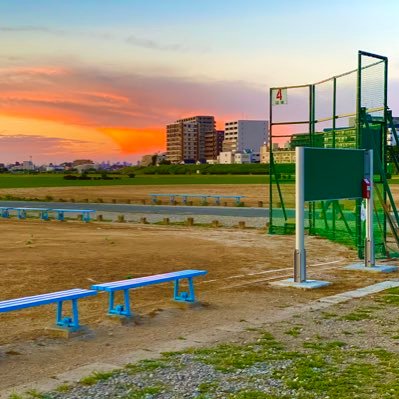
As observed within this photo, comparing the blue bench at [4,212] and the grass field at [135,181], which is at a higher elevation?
the grass field at [135,181]

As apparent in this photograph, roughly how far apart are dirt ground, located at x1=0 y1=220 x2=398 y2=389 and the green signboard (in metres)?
1.86

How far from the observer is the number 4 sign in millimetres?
23594

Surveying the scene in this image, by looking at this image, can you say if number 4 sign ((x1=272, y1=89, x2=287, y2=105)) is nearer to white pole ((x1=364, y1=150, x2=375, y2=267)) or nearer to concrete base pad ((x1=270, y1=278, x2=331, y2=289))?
white pole ((x1=364, y1=150, x2=375, y2=267))

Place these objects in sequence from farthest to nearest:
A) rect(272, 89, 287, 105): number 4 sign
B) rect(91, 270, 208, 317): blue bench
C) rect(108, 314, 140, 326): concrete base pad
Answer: rect(272, 89, 287, 105): number 4 sign, rect(91, 270, 208, 317): blue bench, rect(108, 314, 140, 326): concrete base pad

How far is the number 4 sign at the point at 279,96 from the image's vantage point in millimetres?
23594

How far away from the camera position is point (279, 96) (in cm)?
2378

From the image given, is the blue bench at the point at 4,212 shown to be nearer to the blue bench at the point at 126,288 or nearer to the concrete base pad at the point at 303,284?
the concrete base pad at the point at 303,284

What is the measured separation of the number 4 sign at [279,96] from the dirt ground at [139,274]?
4.89 meters

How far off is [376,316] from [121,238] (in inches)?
556

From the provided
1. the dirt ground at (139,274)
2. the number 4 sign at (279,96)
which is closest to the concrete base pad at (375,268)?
the dirt ground at (139,274)

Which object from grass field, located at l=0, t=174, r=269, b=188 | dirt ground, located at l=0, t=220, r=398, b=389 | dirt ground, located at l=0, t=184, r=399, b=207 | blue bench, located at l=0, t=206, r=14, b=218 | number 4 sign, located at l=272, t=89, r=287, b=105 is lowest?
dirt ground, located at l=0, t=220, r=398, b=389

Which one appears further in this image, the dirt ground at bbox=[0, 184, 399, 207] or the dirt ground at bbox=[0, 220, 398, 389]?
the dirt ground at bbox=[0, 184, 399, 207]

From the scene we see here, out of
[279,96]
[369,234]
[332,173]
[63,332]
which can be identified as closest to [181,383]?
[63,332]

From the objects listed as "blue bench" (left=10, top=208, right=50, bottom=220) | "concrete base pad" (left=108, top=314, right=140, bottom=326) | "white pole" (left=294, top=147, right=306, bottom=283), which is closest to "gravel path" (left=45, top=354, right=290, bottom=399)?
"concrete base pad" (left=108, top=314, right=140, bottom=326)
